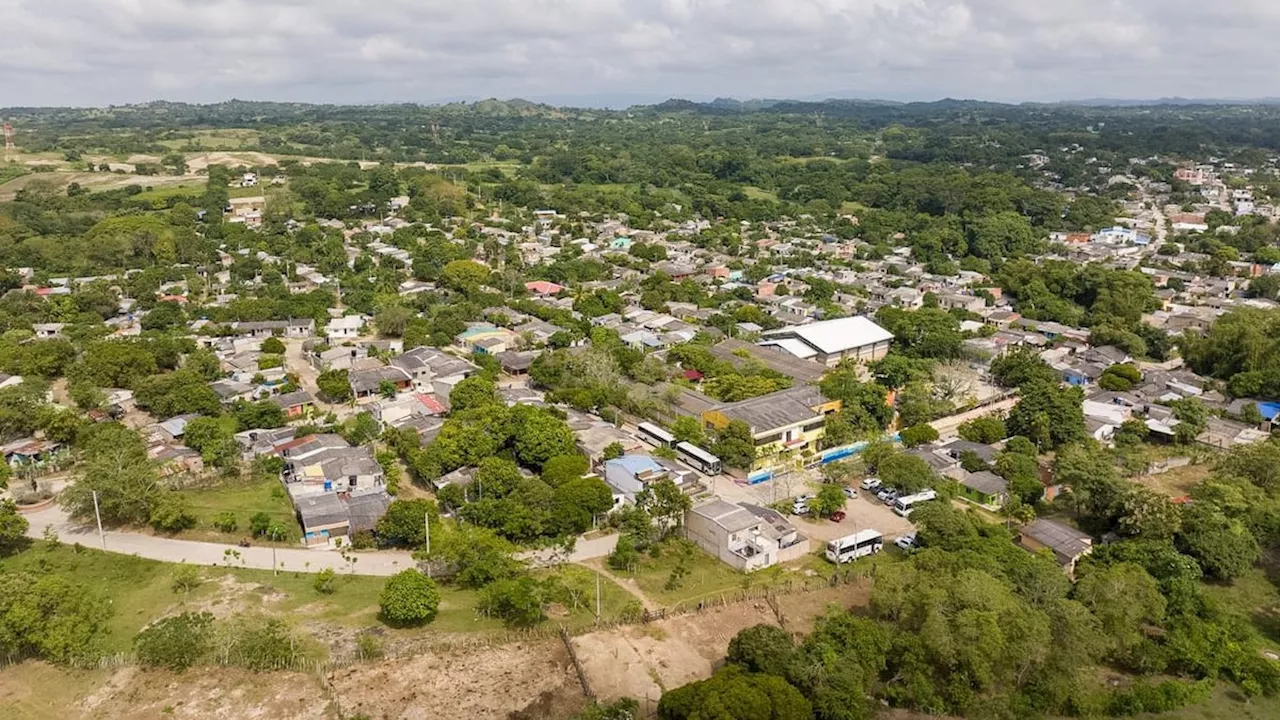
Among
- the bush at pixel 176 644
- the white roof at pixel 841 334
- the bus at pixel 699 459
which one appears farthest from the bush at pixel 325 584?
the white roof at pixel 841 334

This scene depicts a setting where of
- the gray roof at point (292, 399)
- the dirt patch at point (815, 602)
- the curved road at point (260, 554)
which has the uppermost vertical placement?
the gray roof at point (292, 399)

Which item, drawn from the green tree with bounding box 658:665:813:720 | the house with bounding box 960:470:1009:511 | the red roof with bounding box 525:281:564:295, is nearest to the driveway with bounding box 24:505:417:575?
the green tree with bounding box 658:665:813:720

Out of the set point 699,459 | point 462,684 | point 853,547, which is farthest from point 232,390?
point 853,547

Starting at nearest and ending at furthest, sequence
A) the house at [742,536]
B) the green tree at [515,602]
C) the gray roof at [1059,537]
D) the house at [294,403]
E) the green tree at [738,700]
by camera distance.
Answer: the green tree at [738,700]
the green tree at [515,602]
the gray roof at [1059,537]
the house at [742,536]
the house at [294,403]

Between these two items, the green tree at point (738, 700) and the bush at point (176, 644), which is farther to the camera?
the bush at point (176, 644)

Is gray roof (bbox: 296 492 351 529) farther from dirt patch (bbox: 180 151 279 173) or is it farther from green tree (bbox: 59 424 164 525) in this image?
dirt patch (bbox: 180 151 279 173)

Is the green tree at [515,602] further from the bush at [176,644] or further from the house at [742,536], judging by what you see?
the bush at [176,644]

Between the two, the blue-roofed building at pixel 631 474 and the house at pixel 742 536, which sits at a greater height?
the blue-roofed building at pixel 631 474
